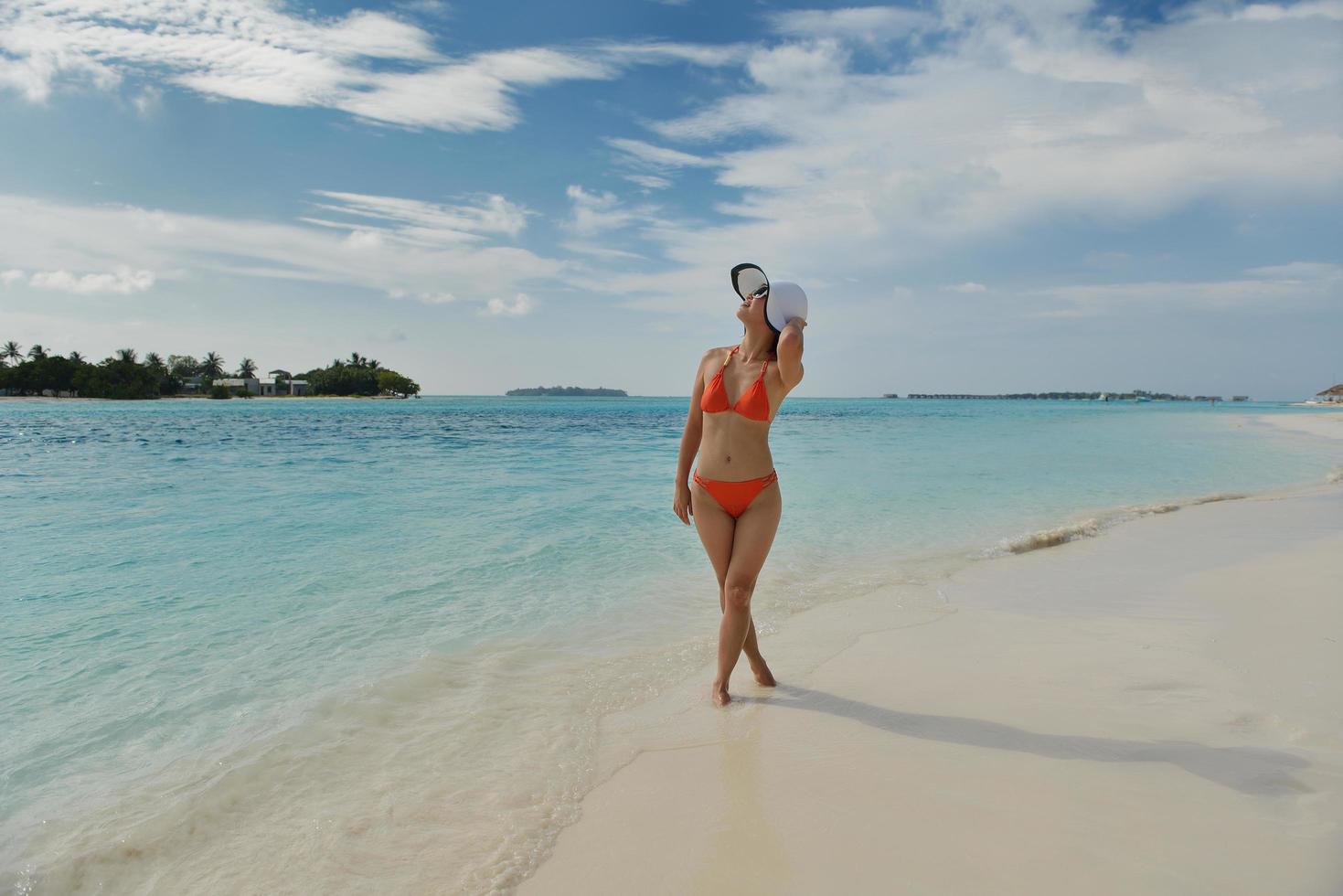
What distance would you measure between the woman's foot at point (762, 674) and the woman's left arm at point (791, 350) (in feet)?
5.81

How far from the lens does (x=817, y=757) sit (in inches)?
130

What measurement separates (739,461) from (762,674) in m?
1.37

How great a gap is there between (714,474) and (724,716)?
133 cm

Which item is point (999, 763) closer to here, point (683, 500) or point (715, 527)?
point (715, 527)

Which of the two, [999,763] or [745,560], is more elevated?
[745,560]

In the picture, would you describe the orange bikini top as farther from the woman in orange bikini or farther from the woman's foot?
the woman's foot

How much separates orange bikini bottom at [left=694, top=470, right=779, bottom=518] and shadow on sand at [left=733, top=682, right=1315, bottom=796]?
1163 mm

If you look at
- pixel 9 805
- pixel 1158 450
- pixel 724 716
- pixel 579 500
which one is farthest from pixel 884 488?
pixel 1158 450

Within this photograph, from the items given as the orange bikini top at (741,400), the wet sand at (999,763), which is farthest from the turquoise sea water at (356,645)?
the orange bikini top at (741,400)

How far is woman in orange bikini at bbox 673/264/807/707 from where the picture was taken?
3740mm

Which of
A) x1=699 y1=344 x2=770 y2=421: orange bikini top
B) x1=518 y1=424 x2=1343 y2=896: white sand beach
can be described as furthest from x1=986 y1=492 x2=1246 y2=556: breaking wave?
x1=699 y1=344 x2=770 y2=421: orange bikini top

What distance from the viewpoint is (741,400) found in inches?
148

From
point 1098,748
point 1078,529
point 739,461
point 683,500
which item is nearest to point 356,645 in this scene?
point 683,500

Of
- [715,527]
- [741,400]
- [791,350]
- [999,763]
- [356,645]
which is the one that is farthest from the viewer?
[356,645]
